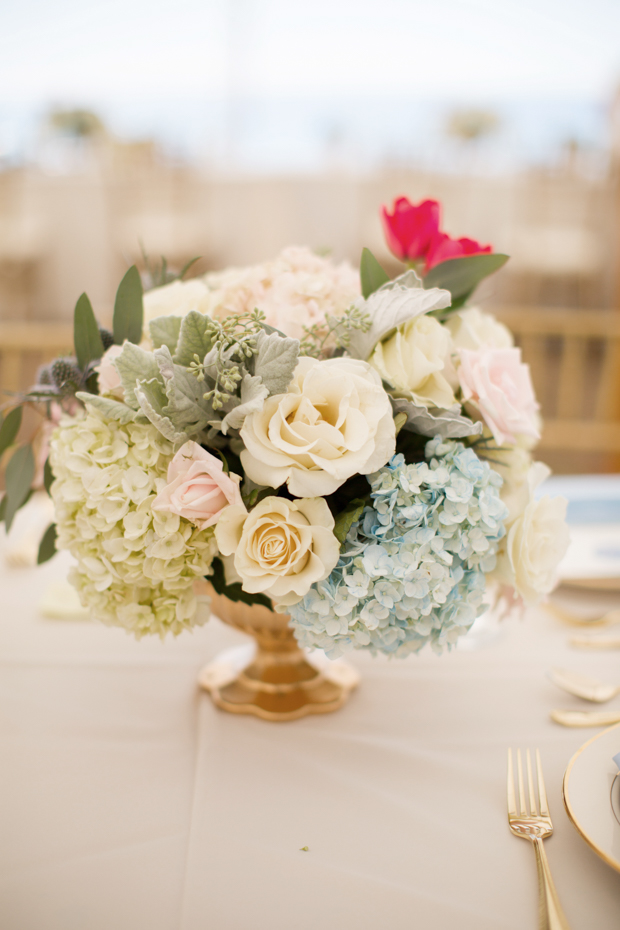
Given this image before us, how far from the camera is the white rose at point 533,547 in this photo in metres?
0.55

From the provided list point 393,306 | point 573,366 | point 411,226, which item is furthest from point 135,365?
point 573,366

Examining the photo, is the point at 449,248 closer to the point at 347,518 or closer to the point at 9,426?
the point at 347,518

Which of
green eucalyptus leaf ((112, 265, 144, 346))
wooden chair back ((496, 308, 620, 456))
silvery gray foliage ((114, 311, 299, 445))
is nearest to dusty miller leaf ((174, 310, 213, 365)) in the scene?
silvery gray foliage ((114, 311, 299, 445))

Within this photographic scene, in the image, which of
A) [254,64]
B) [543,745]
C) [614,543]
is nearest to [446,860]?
[543,745]

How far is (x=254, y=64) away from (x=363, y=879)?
4.84 meters

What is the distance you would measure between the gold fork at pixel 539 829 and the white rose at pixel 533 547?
146mm

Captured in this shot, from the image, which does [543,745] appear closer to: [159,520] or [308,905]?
[308,905]

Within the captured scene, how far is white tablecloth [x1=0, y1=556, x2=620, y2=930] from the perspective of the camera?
0.45m

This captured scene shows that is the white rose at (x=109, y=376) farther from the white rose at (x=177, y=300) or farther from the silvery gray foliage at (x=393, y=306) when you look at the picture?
the silvery gray foliage at (x=393, y=306)

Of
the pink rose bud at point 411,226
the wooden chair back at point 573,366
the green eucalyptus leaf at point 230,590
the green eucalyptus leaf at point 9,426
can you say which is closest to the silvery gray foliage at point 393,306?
the pink rose bud at point 411,226

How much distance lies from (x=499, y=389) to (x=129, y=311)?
1.12 ft

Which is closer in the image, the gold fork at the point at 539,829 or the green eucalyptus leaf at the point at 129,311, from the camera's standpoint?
the gold fork at the point at 539,829

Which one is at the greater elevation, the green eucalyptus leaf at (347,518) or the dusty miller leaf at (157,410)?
the dusty miller leaf at (157,410)

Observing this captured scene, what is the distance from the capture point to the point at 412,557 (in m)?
0.50
